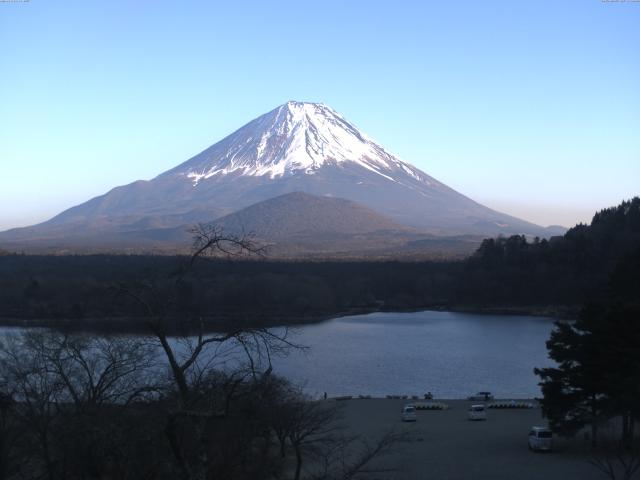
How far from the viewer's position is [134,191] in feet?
346

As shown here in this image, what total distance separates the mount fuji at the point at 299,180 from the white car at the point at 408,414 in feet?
253

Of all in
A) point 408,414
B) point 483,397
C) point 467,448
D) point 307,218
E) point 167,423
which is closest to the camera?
point 167,423

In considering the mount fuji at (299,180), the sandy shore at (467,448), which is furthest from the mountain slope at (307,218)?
the sandy shore at (467,448)

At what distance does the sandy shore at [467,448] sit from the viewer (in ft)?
26.3

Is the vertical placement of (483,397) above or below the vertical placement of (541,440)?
below

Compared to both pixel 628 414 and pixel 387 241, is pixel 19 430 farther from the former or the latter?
pixel 387 241

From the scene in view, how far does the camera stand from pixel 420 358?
19.8 m

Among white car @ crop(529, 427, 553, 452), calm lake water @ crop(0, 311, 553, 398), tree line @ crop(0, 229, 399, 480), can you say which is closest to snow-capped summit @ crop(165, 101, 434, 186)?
calm lake water @ crop(0, 311, 553, 398)

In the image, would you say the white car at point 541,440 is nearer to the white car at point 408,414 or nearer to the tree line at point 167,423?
the white car at point 408,414

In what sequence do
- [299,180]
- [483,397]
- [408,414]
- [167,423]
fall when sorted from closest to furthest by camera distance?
[167,423], [408,414], [483,397], [299,180]

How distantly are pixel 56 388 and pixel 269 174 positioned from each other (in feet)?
314

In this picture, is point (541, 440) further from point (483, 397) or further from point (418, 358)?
point (418, 358)

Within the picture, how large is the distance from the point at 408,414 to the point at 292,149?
3618 inches

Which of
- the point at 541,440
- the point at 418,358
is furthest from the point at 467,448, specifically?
the point at 418,358
